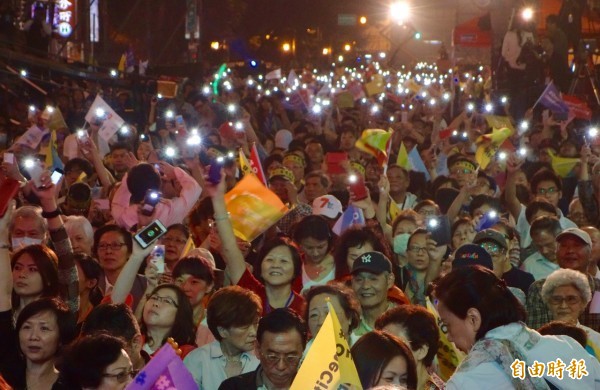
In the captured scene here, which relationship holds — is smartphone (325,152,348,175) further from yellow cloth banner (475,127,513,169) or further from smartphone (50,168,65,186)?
smartphone (50,168,65,186)

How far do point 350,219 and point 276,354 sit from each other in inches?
161

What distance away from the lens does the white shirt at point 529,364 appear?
478 cm

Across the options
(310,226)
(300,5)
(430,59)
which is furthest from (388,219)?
(430,59)

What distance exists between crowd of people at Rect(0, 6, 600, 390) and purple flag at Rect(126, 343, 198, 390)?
1.56 ft

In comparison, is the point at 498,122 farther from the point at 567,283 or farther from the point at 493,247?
the point at 567,283

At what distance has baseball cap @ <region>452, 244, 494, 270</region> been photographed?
7.32m

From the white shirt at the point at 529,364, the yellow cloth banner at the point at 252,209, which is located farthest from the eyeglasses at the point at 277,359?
the yellow cloth banner at the point at 252,209

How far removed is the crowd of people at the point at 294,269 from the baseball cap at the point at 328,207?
0.07 ft

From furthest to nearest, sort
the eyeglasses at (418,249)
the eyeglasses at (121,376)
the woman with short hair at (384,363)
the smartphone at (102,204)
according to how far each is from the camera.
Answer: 1. the smartphone at (102,204)
2. the eyeglasses at (418,249)
3. the woman with short hair at (384,363)
4. the eyeglasses at (121,376)

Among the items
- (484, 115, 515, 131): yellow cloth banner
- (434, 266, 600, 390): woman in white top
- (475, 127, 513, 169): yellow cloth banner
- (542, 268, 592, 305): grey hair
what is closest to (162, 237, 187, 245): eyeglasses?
(542, 268, 592, 305): grey hair

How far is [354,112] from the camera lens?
835 inches

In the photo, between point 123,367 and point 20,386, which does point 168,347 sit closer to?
point 123,367

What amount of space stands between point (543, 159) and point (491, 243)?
622 cm

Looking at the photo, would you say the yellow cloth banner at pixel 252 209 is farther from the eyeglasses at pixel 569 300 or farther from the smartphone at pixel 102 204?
the eyeglasses at pixel 569 300
